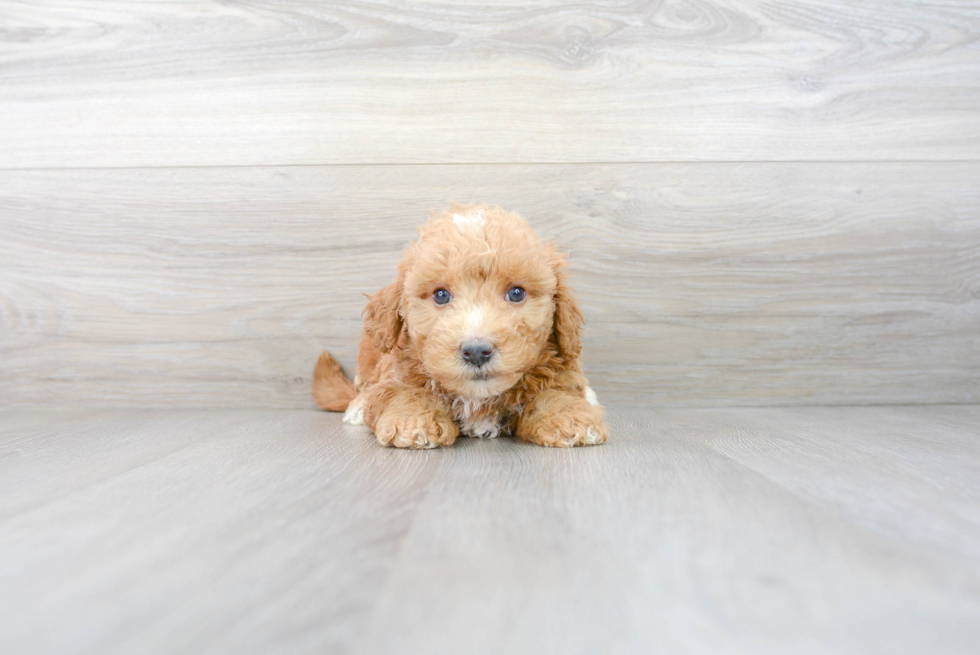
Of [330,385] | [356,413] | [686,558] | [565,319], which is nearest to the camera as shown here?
[686,558]

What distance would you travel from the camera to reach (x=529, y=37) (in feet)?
5.33

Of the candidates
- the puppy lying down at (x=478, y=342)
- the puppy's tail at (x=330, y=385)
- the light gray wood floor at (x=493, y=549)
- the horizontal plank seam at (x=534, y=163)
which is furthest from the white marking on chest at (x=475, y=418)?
the horizontal plank seam at (x=534, y=163)

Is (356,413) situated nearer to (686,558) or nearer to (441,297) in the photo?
(441,297)

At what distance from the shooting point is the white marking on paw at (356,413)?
→ 141 cm

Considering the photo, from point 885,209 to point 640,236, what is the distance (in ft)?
2.20

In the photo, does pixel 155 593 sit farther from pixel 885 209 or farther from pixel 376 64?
pixel 885 209

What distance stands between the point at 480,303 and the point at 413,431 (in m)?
0.26

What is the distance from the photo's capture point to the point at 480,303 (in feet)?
3.60

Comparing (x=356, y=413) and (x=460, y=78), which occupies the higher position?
(x=460, y=78)

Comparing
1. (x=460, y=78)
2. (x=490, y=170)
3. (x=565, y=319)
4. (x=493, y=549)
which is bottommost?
(x=493, y=549)

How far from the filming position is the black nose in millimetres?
1037

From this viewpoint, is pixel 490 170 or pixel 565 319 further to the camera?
pixel 490 170

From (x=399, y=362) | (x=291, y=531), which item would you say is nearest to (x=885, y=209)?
(x=399, y=362)

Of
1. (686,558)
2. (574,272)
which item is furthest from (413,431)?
(574,272)
